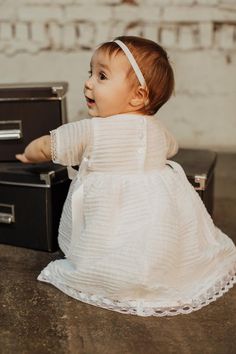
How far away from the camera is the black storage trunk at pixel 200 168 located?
166 cm

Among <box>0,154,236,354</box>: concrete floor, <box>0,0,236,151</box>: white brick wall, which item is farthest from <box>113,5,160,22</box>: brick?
<box>0,154,236,354</box>: concrete floor

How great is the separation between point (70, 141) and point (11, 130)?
0.44 meters

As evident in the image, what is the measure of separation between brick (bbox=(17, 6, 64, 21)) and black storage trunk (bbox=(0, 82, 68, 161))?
0.80 meters

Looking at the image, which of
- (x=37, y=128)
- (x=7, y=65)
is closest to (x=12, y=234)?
(x=37, y=128)

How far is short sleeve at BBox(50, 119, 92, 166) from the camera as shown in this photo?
4.62ft

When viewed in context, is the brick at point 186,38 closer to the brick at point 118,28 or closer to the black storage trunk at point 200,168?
the brick at point 118,28

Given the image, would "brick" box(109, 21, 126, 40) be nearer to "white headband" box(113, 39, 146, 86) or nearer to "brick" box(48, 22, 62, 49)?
"brick" box(48, 22, 62, 49)

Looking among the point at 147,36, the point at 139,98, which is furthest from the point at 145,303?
the point at 147,36

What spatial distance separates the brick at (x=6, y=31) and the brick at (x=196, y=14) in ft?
2.30

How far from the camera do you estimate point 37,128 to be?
179 centimetres

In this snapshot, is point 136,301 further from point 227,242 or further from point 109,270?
point 227,242

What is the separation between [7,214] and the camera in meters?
1.69

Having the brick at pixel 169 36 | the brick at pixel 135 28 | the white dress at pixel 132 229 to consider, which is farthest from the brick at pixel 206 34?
the white dress at pixel 132 229

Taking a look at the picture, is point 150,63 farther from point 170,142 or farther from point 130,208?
point 130,208
